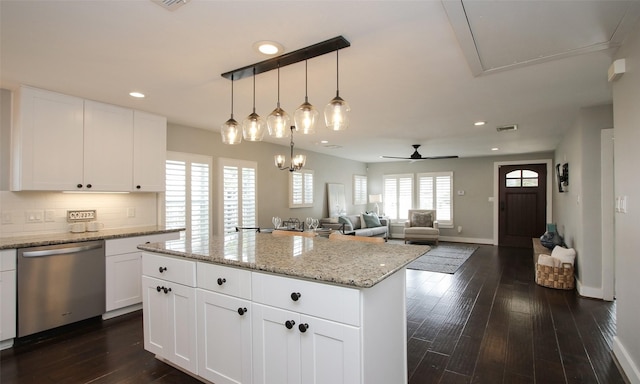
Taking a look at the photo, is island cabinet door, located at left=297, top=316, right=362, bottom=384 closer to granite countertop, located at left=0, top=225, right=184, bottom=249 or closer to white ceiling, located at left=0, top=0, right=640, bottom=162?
white ceiling, located at left=0, top=0, right=640, bottom=162

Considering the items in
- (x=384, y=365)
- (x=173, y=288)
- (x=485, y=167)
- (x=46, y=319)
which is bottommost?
(x=46, y=319)

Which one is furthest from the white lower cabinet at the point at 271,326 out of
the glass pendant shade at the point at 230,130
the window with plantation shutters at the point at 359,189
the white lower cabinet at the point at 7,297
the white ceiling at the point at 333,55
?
the window with plantation shutters at the point at 359,189

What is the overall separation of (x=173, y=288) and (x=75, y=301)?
65.5 inches

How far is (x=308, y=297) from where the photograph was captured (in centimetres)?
159

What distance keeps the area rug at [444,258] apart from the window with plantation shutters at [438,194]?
3.36 ft

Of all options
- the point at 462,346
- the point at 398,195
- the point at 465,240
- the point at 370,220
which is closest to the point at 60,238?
the point at 462,346

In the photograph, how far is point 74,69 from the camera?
2.62m

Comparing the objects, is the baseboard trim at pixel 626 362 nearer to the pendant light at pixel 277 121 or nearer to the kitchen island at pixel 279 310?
the kitchen island at pixel 279 310

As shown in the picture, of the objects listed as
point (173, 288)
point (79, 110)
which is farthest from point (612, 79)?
point (79, 110)

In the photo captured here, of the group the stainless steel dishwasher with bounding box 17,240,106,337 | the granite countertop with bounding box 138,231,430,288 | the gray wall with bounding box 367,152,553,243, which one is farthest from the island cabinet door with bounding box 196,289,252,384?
the gray wall with bounding box 367,152,553,243

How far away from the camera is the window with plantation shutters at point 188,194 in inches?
173

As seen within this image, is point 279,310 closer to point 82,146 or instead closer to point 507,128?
point 82,146

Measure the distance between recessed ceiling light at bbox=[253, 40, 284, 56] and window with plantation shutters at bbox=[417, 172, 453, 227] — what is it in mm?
7675

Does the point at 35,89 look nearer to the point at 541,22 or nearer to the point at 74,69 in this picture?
the point at 74,69
